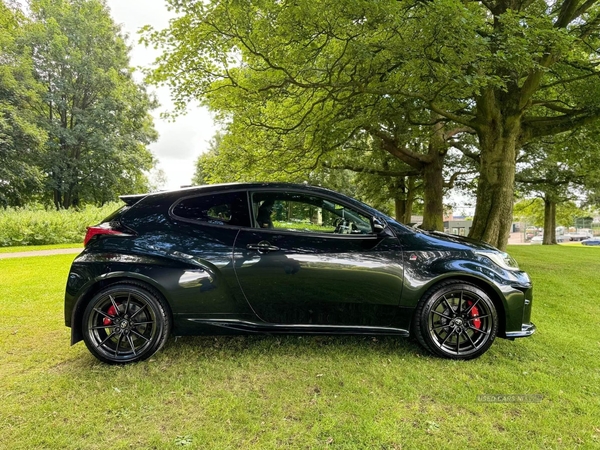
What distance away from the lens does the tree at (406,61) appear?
16.7 feet

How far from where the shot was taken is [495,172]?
7199 millimetres

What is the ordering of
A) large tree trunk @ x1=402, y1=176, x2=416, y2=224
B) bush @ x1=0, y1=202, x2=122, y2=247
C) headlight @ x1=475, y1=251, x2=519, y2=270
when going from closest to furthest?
1. headlight @ x1=475, y1=251, x2=519, y2=270
2. bush @ x1=0, y1=202, x2=122, y2=247
3. large tree trunk @ x1=402, y1=176, x2=416, y2=224

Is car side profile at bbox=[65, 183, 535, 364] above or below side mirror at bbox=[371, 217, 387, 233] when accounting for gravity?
below

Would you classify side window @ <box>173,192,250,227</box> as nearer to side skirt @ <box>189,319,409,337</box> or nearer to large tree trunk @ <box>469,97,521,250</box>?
side skirt @ <box>189,319,409,337</box>

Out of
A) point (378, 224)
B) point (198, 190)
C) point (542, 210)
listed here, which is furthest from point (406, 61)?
point (542, 210)

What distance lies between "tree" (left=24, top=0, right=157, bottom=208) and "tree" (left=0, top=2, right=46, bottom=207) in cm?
158

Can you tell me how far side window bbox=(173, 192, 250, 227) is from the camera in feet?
10.1

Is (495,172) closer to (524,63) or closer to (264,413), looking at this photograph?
(524,63)

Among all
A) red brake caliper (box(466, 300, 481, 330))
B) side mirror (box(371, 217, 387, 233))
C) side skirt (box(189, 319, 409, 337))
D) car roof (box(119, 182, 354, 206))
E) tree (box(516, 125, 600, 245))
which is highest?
tree (box(516, 125, 600, 245))

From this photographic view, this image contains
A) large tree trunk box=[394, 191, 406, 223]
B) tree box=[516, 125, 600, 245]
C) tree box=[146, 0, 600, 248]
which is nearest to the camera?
tree box=[146, 0, 600, 248]

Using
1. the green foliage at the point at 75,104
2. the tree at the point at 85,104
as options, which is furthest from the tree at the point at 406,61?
the tree at the point at 85,104

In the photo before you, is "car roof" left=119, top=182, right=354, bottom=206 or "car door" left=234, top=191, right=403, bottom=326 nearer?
"car door" left=234, top=191, right=403, bottom=326

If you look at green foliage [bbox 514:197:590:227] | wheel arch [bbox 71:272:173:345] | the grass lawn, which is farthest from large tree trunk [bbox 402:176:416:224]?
green foliage [bbox 514:197:590:227]

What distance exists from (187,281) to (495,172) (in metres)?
6.92
